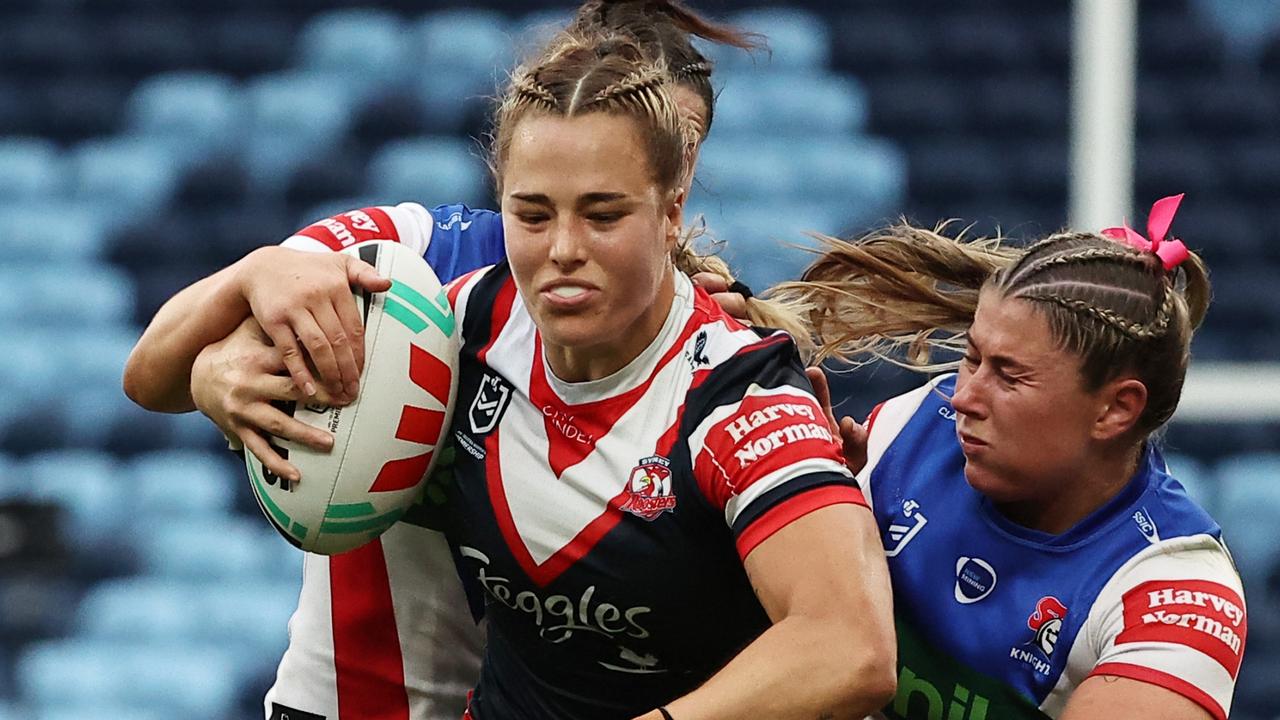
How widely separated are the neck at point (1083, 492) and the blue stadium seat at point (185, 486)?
4849 millimetres

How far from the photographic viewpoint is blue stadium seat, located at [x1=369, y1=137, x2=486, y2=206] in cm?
783

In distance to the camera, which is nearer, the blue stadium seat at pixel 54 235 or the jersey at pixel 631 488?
the jersey at pixel 631 488

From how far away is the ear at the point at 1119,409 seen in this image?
2824 mm

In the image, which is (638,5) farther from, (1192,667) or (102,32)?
(102,32)

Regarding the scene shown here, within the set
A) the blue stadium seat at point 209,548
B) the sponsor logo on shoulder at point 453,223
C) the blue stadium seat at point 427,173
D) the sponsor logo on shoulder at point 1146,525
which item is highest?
the sponsor logo on shoulder at point 453,223

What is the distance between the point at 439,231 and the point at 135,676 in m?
4.19

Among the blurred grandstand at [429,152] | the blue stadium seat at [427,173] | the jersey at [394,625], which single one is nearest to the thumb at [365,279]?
the jersey at [394,625]

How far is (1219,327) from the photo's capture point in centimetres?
791

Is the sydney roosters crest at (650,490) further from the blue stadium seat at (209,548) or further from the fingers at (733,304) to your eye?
the blue stadium seat at (209,548)

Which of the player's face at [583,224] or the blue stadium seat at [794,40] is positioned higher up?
the player's face at [583,224]

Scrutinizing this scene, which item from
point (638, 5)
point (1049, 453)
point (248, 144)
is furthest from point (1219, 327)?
point (1049, 453)

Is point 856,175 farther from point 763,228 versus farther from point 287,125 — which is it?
point 287,125

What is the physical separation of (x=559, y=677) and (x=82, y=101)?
6010 millimetres

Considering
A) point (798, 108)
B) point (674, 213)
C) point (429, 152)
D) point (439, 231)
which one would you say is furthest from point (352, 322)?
point (798, 108)
